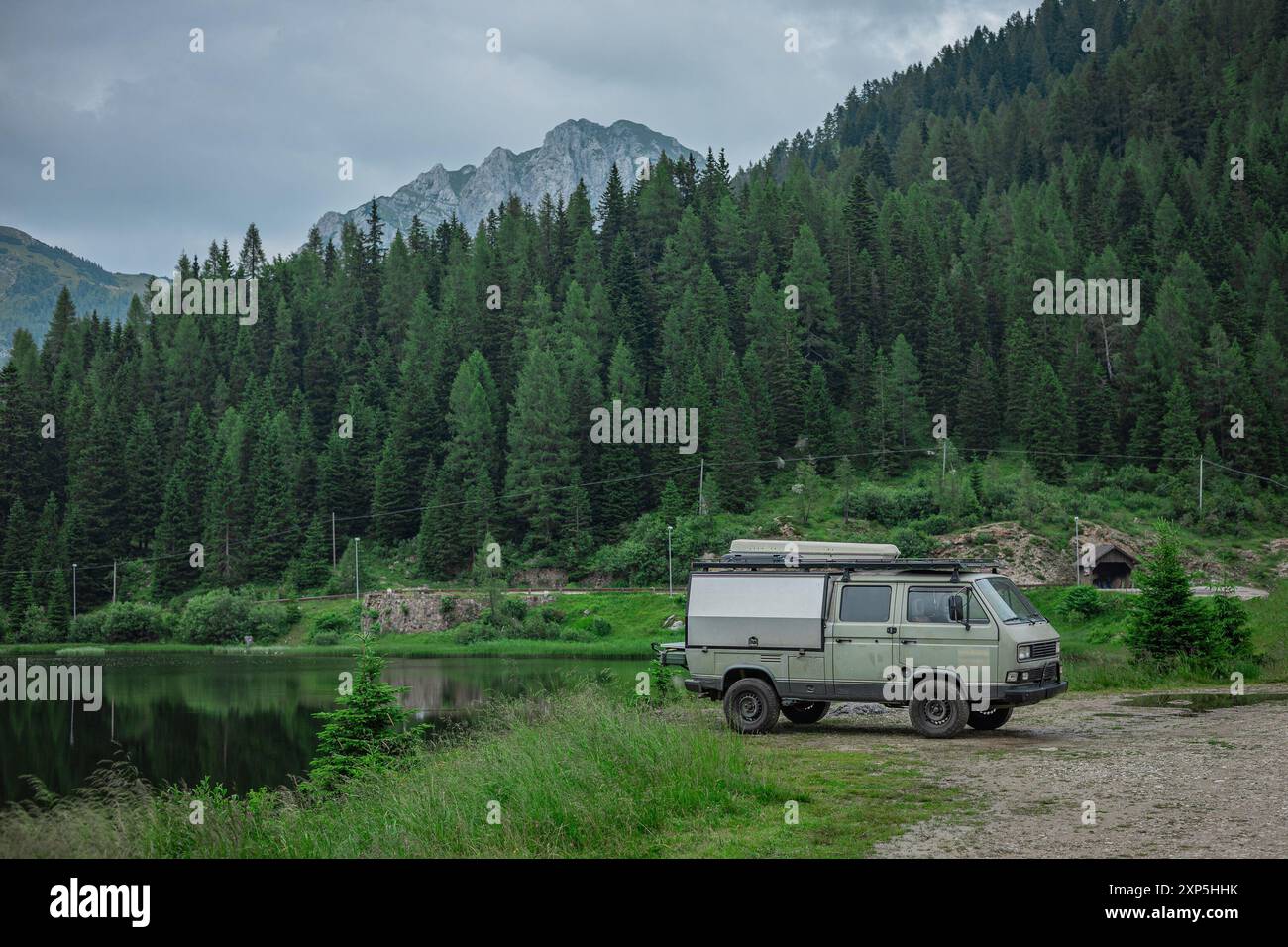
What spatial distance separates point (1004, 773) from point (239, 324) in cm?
14952

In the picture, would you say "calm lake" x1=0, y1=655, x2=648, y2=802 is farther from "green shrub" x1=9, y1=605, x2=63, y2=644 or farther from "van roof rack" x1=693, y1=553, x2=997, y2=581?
"green shrub" x1=9, y1=605, x2=63, y2=644

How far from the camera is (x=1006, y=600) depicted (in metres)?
18.8

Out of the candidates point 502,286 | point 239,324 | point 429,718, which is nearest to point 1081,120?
point 502,286

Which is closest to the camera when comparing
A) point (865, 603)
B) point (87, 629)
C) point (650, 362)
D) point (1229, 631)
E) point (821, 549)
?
point (865, 603)

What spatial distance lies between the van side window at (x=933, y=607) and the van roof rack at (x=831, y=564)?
379 millimetres

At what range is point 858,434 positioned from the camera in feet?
356

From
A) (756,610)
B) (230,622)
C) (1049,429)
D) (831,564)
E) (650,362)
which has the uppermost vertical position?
(650,362)

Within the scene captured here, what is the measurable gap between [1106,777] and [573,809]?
7120 millimetres

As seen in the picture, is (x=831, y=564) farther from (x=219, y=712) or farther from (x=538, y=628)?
(x=538, y=628)

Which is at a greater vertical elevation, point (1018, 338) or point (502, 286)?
point (502, 286)

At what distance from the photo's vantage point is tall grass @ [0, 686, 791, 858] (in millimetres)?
11445

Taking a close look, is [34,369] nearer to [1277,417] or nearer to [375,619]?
[375,619]

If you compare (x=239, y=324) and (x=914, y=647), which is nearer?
(x=914, y=647)

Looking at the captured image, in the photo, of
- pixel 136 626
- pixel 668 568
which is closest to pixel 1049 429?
pixel 668 568
